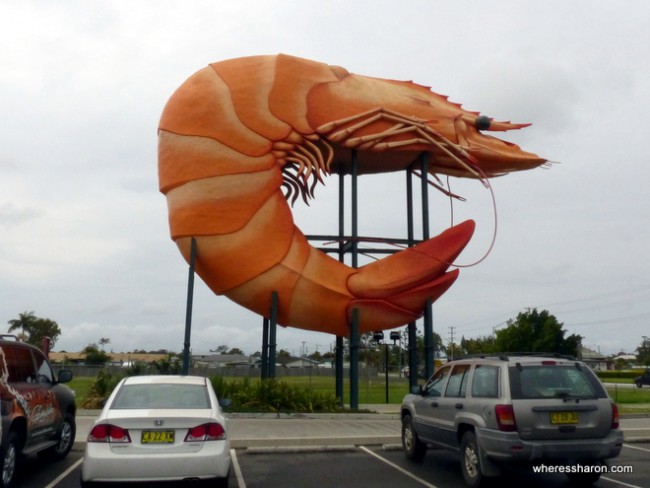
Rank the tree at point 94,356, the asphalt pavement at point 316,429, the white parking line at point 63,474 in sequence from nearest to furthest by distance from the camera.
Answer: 1. the white parking line at point 63,474
2. the asphalt pavement at point 316,429
3. the tree at point 94,356

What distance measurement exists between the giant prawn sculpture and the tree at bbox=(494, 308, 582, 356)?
33.6 metres

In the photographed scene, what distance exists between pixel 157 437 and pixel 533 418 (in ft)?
13.5

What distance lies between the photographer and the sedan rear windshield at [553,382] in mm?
7395

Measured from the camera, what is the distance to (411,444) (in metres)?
9.95

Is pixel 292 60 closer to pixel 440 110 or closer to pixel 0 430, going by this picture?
pixel 440 110

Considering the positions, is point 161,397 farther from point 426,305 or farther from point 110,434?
point 426,305

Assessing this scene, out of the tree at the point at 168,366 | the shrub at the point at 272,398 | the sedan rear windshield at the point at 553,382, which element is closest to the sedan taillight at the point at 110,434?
the sedan rear windshield at the point at 553,382

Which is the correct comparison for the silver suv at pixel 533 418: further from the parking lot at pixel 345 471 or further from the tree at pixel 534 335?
the tree at pixel 534 335

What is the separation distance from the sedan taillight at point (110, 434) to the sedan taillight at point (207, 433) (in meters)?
0.62

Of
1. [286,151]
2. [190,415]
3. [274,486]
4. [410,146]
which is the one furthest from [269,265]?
[190,415]

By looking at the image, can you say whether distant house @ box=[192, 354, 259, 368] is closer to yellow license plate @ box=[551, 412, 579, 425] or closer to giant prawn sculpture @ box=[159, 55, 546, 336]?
giant prawn sculpture @ box=[159, 55, 546, 336]

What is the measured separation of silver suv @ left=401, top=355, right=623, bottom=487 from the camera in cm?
716

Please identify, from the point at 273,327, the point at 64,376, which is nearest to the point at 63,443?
the point at 64,376

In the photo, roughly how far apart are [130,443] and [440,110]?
14.9 metres
